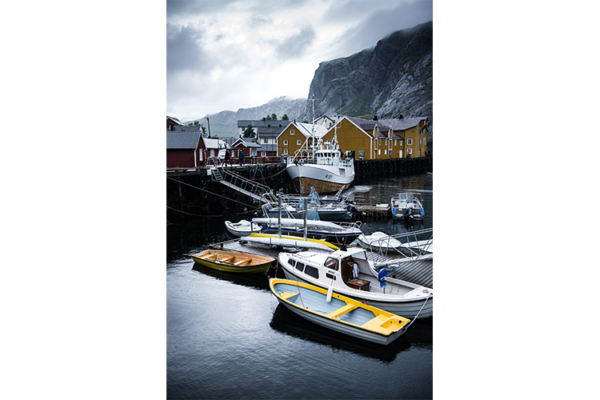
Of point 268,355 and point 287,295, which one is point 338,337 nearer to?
point 268,355

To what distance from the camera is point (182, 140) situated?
121 feet

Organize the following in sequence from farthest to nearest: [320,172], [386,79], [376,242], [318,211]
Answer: [386,79], [320,172], [318,211], [376,242]

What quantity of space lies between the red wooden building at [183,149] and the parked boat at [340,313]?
83.1 ft

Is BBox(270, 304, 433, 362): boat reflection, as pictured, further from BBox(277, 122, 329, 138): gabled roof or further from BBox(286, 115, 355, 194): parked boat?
BBox(277, 122, 329, 138): gabled roof

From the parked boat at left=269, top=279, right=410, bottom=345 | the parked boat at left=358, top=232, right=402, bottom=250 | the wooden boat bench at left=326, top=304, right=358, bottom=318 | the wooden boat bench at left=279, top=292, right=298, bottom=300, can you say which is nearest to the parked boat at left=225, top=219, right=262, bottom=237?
the parked boat at left=358, top=232, right=402, bottom=250

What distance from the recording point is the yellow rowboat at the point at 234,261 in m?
17.1

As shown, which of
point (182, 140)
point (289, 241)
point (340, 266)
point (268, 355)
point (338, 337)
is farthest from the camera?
point (182, 140)

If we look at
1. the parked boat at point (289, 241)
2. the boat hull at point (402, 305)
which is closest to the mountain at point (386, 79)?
the parked boat at point (289, 241)

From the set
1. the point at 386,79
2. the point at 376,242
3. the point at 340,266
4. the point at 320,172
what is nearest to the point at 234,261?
the point at 340,266

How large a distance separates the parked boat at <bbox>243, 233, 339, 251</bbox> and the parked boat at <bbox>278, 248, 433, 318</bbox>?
9.95ft

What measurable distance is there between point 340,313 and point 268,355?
2.61 m
